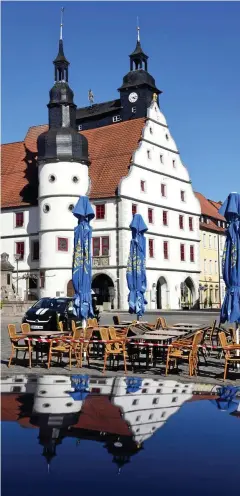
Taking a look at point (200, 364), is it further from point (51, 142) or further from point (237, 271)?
point (51, 142)

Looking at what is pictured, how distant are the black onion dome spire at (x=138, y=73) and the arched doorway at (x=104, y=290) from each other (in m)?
19.4

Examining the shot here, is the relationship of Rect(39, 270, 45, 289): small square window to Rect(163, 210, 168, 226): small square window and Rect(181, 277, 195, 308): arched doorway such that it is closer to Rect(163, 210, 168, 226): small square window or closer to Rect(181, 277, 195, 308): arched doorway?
Rect(163, 210, 168, 226): small square window

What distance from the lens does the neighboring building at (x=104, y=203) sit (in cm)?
4206

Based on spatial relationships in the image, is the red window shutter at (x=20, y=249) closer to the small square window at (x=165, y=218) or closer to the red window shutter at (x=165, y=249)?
the red window shutter at (x=165, y=249)

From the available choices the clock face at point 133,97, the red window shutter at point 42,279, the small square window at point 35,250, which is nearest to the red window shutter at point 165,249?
the small square window at point 35,250

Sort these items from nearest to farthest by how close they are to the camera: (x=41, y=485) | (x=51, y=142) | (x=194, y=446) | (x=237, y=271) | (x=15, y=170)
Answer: (x=41, y=485) < (x=194, y=446) < (x=237, y=271) < (x=51, y=142) < (x=15, y=170)

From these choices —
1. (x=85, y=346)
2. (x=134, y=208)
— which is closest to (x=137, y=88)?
(x=134, y=208)

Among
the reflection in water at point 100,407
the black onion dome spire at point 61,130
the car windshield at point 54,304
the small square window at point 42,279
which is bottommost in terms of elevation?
the reflection in water at point 100,407

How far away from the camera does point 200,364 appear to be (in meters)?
12.7

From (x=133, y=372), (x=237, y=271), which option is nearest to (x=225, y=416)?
(x=133, y=372)

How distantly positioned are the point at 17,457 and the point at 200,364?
24.4 feet

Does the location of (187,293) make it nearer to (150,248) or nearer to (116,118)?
(150,248)

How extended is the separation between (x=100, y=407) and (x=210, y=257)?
4876 centimetres

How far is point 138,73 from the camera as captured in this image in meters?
54.0
